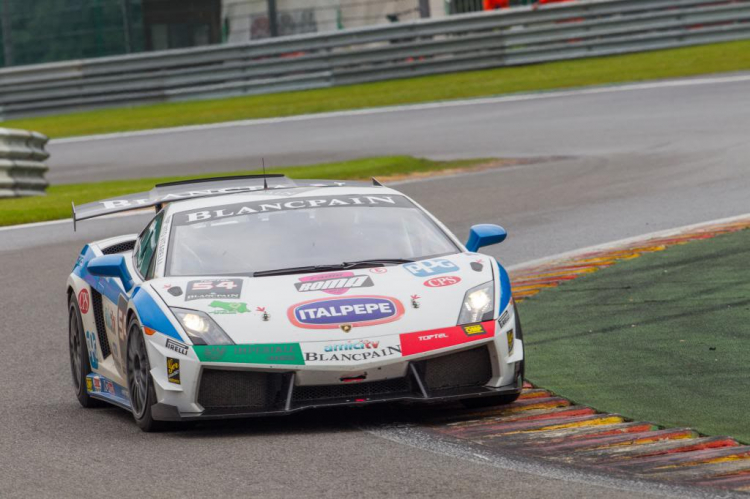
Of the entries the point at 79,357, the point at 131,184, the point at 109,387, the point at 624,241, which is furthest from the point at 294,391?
the point at 131,184

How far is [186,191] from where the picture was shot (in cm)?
888

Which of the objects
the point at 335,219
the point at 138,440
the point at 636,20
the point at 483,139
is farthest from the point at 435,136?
the point at 138,440

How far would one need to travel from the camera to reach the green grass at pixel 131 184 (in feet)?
53.1

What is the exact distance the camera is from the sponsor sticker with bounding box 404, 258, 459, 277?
7.38 meters

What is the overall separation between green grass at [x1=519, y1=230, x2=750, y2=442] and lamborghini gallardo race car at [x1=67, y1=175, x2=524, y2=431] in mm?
654

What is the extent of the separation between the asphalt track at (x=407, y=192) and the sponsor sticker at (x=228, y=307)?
22.6 inches

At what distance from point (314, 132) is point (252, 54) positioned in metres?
5.76

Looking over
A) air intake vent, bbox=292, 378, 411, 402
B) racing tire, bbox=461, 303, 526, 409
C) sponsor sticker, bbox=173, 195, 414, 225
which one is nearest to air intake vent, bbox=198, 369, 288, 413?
air intake vent, bbox=292, 378, 411, 402

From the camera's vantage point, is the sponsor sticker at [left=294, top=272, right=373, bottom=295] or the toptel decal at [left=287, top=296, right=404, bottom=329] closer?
the toptel decal at [left=287, top=296, right=404, bottom=329]

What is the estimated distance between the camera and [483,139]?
20.3 metres

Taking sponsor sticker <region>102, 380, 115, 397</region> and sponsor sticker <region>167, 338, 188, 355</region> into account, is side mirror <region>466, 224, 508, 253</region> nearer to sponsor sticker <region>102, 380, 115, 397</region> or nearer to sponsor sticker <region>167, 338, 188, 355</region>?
sponsor sticker <region>167, 338, 188, 355</region>

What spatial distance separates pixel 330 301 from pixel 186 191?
217 cm

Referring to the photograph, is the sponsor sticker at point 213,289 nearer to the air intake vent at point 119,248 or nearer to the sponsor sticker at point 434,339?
the sponsor sticker at point 434,339

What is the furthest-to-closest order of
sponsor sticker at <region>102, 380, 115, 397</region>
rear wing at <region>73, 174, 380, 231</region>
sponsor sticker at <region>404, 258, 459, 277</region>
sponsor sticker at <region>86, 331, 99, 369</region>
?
rear wing at <region>73, 174, 380, 231</region> → sponsor sticker at <region>86, 331, 99, 369</region> → sponsor sticker at <region>102, 380, 115, 397</region> → sponsor sticker at <region>404, 258, 459, 277</region>
